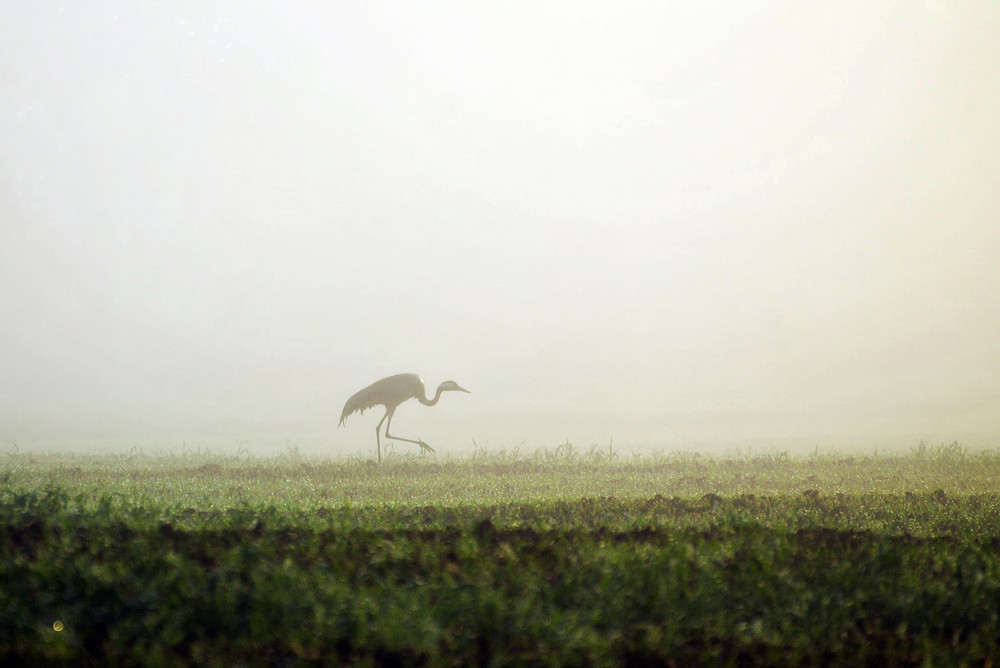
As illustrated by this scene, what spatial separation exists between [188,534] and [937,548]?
5508 mm

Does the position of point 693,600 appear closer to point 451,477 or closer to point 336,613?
point 336,613

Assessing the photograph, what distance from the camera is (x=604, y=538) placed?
6348 mm

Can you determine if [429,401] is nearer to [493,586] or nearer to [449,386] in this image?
[449,386]

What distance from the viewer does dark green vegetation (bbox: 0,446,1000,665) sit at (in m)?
3.95

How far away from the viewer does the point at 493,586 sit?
474cm

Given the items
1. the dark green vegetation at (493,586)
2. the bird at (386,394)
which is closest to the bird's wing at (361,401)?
the bird at (386,394)

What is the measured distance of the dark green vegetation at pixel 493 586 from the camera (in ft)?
12.9

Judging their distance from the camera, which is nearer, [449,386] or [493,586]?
[493,586]

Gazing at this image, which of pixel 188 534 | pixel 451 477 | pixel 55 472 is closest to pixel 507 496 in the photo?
pixel 451 477

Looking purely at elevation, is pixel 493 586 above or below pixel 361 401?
below

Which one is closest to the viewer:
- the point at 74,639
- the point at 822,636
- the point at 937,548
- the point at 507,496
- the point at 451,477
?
the point at 74,639

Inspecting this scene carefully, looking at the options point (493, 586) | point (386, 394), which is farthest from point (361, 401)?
point (493, 586)

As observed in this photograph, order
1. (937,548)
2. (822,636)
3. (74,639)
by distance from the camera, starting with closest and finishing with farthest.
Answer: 1. (74,639)
2. (822,636)
3. (937,548)

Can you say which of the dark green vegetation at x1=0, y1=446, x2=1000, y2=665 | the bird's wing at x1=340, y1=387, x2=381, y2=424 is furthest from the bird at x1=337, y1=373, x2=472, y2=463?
the dark green vegetation at x1=0, y1=446, x2=1000, y2=665
